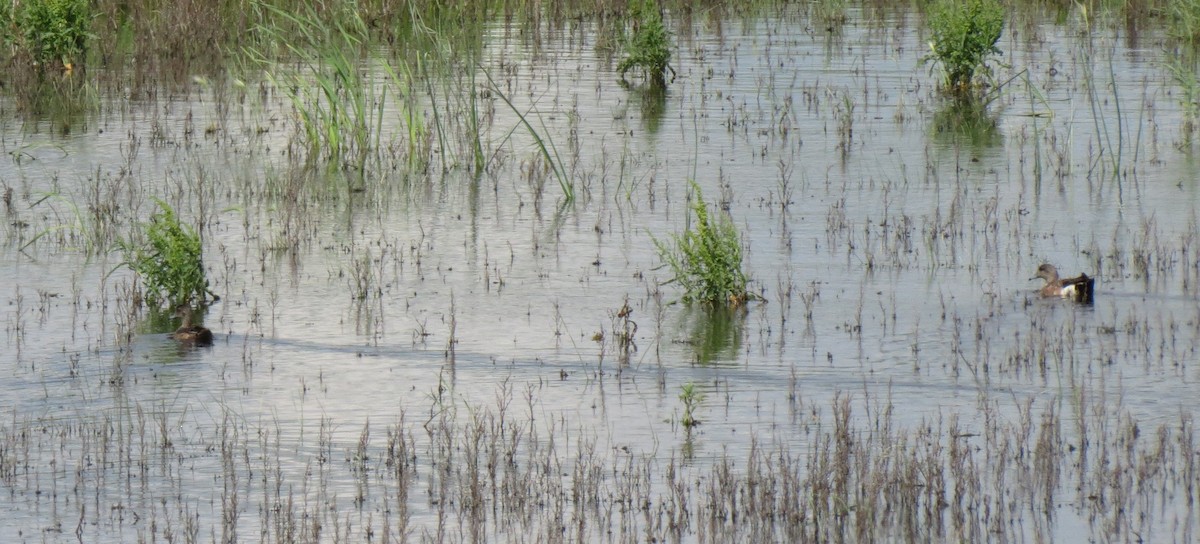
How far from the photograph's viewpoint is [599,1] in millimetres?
23172

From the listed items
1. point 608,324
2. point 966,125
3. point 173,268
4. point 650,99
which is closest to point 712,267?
point 608,324

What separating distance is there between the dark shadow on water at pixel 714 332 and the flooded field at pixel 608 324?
0.09 ft

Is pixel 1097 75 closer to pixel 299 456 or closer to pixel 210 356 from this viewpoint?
pixel 210 356

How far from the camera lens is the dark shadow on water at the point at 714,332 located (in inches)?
362

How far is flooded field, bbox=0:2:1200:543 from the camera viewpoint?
678 cm

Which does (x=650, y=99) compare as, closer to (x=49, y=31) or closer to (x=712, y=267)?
(x=49, y=31)

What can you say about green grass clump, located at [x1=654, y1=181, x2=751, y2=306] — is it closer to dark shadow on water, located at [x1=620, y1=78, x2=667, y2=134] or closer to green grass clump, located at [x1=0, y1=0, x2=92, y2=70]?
dark shadow on water, located at [x1=620, y1=78, x2=667, y2=134]

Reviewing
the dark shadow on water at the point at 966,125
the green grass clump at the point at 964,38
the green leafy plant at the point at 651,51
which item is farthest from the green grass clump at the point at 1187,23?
the green leafy plant at the point at 651,51

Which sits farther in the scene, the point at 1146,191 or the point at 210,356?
the point at 1146,191

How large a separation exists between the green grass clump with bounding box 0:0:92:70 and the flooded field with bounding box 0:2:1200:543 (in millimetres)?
1379

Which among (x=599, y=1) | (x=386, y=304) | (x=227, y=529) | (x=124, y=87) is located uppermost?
(x=599, y=1)

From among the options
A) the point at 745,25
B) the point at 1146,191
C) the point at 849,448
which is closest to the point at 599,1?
the point at 745,25

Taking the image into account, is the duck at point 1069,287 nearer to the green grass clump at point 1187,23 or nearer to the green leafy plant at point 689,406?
the green leafy plant at point 689,406

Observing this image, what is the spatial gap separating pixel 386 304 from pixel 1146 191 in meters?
5.99
